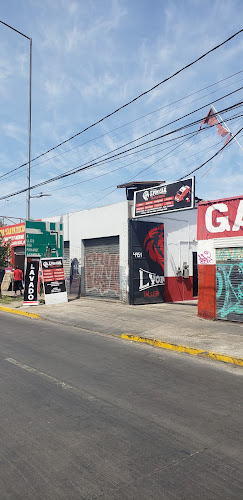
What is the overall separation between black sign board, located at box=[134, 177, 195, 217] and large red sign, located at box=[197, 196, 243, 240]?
36.2 inches

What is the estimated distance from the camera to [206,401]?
209 inches

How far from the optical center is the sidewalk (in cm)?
909

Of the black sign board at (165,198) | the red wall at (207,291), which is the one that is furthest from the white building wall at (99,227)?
the red wall at (207,291)

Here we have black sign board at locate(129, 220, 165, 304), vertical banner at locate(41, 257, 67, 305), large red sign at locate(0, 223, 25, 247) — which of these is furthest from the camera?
large red sign at locate(0, 223, 25, 247)

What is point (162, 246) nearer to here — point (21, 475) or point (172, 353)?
point (172, 353)

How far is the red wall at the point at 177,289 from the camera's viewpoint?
1784 centimetres

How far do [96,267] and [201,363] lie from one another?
38.0ft

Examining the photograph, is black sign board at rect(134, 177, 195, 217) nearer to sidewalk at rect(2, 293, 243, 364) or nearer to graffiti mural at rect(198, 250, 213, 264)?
graffiti mural at rect(198, 250, 213, 264)

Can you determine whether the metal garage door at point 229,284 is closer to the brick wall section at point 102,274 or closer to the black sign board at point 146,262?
the black sign board at point 146,262

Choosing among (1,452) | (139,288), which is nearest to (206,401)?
(1,452)

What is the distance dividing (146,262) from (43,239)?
220 inches

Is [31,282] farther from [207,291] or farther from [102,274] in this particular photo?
[207,291]

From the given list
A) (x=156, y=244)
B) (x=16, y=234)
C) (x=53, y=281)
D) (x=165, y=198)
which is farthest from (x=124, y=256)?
(x=16, y=234)

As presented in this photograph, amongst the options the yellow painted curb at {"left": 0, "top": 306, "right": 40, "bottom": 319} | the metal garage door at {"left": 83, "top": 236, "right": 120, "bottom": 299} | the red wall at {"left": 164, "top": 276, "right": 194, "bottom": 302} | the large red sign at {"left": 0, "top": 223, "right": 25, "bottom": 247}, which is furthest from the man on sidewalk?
the red wall at {"left": 164, "top": 276, "right": 194, "bottom": 302}
